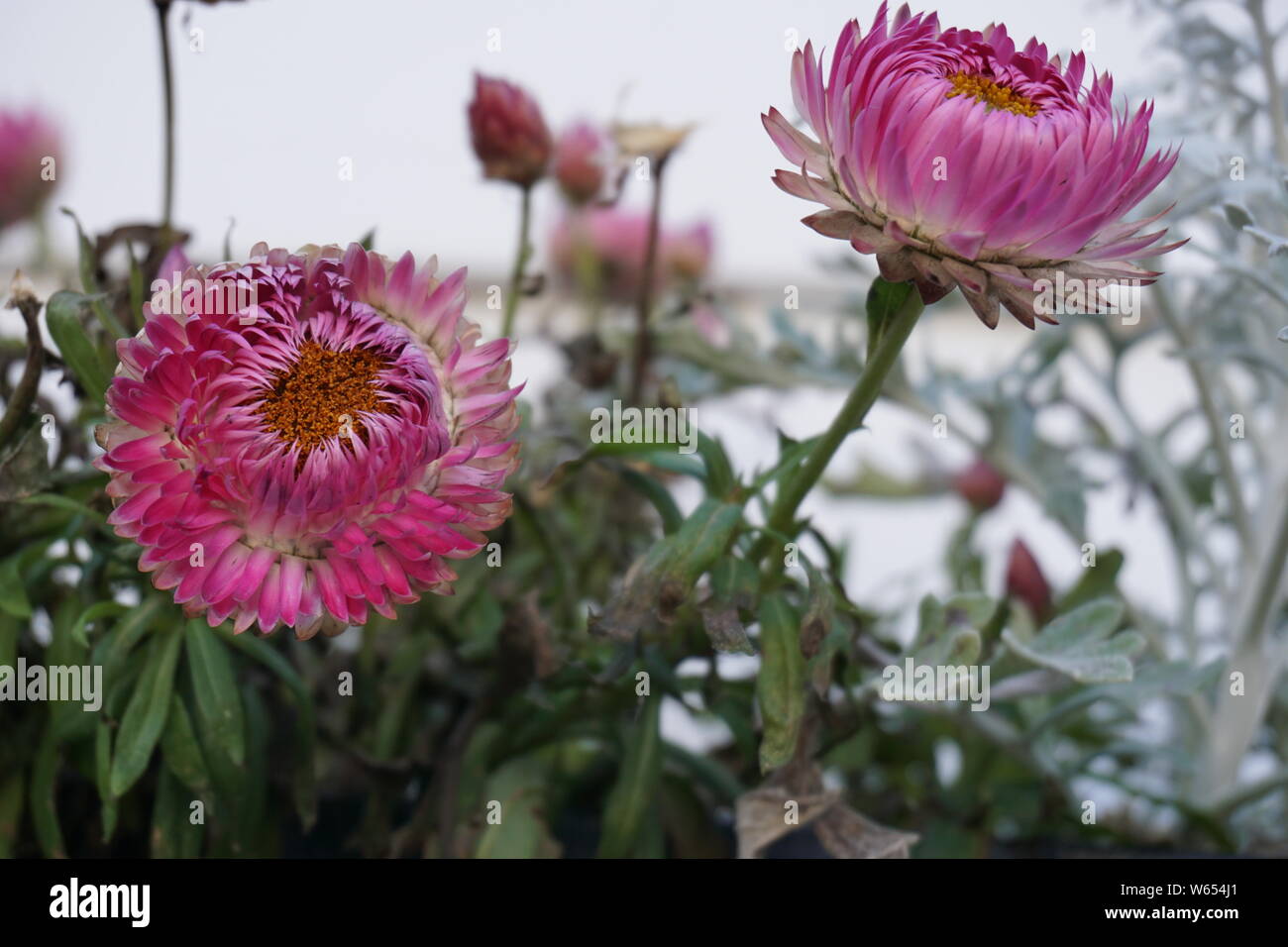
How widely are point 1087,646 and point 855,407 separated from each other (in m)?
0.14

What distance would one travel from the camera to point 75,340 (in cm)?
37

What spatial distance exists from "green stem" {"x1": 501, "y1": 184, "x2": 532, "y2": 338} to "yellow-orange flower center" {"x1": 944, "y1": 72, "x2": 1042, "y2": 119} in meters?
0.21

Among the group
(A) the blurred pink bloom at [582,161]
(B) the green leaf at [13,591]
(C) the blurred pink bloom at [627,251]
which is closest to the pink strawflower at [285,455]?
(B) the green leaf at [13,591]

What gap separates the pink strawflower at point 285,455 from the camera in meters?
0.30

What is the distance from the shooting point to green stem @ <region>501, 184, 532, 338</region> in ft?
1.58

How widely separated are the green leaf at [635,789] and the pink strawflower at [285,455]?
15 centimetres

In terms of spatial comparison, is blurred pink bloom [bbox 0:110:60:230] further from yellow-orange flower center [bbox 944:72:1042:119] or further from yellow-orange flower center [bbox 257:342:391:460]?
yellow-orange flower center [bbox 944:72:1042:119]

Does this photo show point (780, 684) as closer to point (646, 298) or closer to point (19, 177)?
point (646, 298)

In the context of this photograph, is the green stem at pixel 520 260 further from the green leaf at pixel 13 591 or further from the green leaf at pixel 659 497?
the green leaf at pixel 13 591

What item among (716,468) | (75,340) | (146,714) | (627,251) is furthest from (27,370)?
(627,251)

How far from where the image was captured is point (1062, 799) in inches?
19.8

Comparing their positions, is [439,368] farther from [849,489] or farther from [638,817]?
[849,489]
